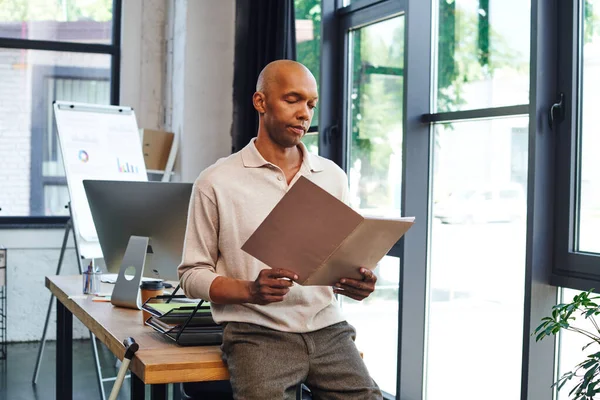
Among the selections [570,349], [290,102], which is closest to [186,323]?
[290,102]

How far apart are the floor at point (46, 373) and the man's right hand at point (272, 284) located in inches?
101

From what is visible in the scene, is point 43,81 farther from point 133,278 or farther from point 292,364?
point 292,364

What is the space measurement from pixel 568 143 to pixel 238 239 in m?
1.40

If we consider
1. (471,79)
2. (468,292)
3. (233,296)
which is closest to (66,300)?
(233,296)

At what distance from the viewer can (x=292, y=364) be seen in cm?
180

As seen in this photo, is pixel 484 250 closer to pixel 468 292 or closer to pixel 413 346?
pixel 468 292

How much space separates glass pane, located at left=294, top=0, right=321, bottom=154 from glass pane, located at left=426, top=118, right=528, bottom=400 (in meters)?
1.10

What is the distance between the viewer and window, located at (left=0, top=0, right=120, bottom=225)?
5320 mm

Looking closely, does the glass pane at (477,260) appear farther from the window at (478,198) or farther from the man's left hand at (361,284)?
the man's left hand at (361,284)

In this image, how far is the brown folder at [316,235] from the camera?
1605mm

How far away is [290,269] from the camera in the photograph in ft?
5.66

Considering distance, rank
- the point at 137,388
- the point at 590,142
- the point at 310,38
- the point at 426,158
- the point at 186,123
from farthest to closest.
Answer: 1. the point at 186,123
2. the point at 310,38
3. the point at 426,158
4. the point at 590,142
5. the point at 137,388

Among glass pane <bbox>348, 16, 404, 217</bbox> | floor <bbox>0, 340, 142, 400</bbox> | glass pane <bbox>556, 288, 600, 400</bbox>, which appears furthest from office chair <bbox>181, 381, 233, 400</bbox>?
floor <bbox>0, 340, 142, 400</bbox>

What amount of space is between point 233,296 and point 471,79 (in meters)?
1.90
